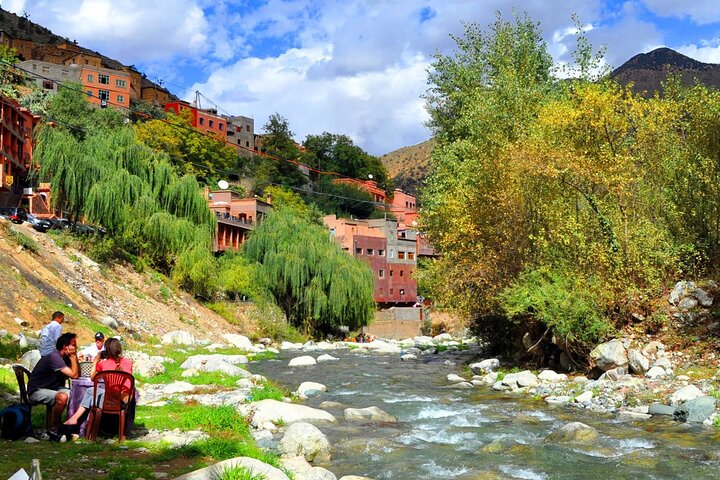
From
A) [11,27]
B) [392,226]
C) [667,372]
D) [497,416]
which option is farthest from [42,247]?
[11,27]

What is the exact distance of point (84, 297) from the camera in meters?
29.3

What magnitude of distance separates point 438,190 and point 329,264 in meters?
17.2

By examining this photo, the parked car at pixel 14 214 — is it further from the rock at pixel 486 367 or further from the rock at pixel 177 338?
the rock at pixel 486 367

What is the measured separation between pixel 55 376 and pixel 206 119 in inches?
3959

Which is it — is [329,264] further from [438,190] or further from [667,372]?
[667,372]

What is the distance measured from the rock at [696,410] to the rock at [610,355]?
3997 millimetres

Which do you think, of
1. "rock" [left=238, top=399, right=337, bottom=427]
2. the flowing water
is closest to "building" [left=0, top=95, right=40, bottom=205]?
"rock" [left=238, top=399, right=337, bottom=427]

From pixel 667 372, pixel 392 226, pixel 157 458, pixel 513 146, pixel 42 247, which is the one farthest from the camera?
pixel 392 226

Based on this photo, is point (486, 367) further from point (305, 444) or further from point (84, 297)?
point (84, 297)

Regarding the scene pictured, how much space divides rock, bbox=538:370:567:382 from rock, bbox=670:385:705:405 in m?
4.22

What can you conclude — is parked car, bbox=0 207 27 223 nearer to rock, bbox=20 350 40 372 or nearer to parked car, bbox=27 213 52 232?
parked car, bbox=27 213 52 232

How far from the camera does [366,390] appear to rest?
2094 centimetres

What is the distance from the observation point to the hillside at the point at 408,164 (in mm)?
138125

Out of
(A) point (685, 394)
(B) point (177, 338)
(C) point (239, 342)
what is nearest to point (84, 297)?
(B) point (177, 338)
